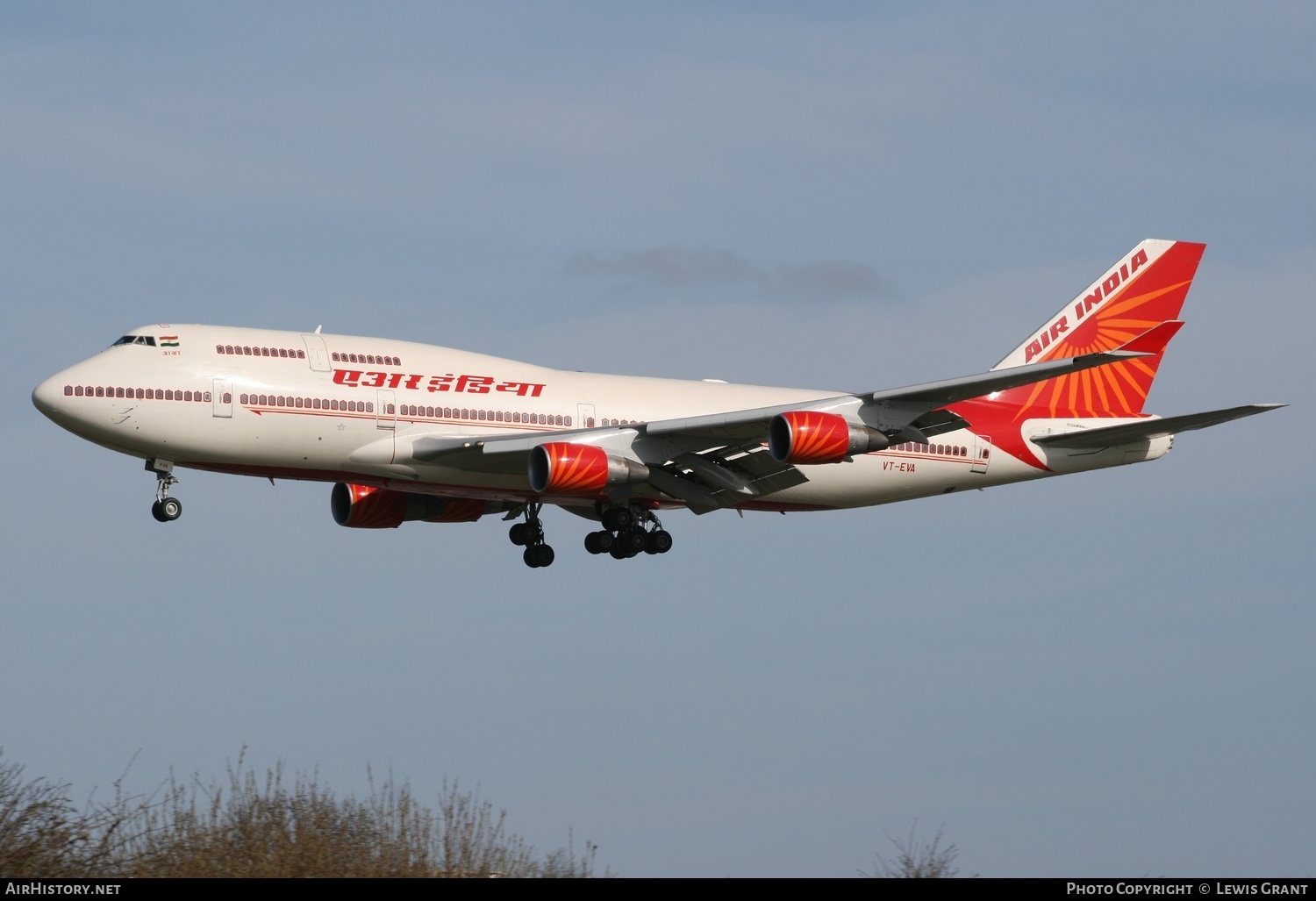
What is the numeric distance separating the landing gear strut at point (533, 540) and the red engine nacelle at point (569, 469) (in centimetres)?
666

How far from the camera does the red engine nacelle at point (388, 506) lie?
46781 mm

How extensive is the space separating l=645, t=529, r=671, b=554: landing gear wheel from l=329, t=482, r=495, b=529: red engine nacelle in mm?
5235

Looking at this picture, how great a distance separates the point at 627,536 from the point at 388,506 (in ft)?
23.2

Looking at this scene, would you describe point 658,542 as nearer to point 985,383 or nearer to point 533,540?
point 533,540

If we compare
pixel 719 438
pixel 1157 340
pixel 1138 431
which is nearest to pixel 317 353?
pixel 719 438

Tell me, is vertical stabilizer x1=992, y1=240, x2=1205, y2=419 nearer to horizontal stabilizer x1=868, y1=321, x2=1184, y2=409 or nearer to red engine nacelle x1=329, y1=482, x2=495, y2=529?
horizontal stabilizer x1=868, y1=321, x2=1184, y2=409

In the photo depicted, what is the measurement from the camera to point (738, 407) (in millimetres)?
46656

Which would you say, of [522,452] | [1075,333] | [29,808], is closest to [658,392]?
[522,452]

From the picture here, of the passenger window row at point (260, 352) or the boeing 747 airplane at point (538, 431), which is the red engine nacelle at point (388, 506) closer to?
the boeing 747 airplane at point (538, 431)

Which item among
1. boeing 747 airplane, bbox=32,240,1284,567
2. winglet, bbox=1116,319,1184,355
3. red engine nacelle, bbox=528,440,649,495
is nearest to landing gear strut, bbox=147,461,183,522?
boeing 747 airplane, bbox=32,240,1284,567

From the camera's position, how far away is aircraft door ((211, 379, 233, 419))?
40125 mm

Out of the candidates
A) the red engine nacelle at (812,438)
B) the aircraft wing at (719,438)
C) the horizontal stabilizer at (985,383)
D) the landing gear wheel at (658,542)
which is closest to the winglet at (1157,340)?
the aircraft wing at (719,438)

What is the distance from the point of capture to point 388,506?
47031 millimetres
